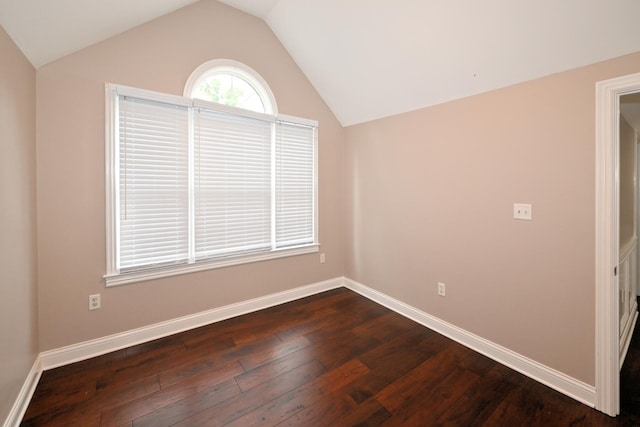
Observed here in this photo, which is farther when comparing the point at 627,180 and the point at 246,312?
the point at 246,312

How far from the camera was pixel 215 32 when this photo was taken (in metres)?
2.59

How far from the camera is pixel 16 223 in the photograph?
1.58m

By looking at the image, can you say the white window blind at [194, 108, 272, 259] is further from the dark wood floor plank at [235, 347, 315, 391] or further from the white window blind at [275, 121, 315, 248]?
the dark wood floor plank at [235, 347, 315, 391]

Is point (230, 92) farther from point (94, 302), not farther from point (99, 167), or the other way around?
point (94, 302)

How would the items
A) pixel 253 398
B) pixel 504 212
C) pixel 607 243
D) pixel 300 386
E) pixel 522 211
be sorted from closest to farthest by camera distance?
1. pixel 607 243
2. pixel 253 398
3. pixel 300 386
4. pixel 522 211
5. pixel 504 212

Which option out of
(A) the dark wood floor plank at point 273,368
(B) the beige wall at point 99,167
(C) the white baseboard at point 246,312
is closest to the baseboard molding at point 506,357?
(C) the white baseboard at point 246,312

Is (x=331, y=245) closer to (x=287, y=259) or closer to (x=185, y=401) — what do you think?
(x=287, y=259)

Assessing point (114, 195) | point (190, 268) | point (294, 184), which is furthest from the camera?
point (294, 184)

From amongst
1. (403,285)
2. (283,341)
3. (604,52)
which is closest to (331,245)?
(403,285)

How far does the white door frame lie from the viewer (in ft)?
→ 5.06

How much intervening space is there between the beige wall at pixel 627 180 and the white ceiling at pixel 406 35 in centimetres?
139

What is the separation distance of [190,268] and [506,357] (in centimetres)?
281

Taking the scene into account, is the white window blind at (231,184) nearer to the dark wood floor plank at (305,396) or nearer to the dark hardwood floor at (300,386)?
the dark hardwood floor at (300,386)

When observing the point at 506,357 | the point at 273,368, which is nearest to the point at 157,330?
the point at 273,368
